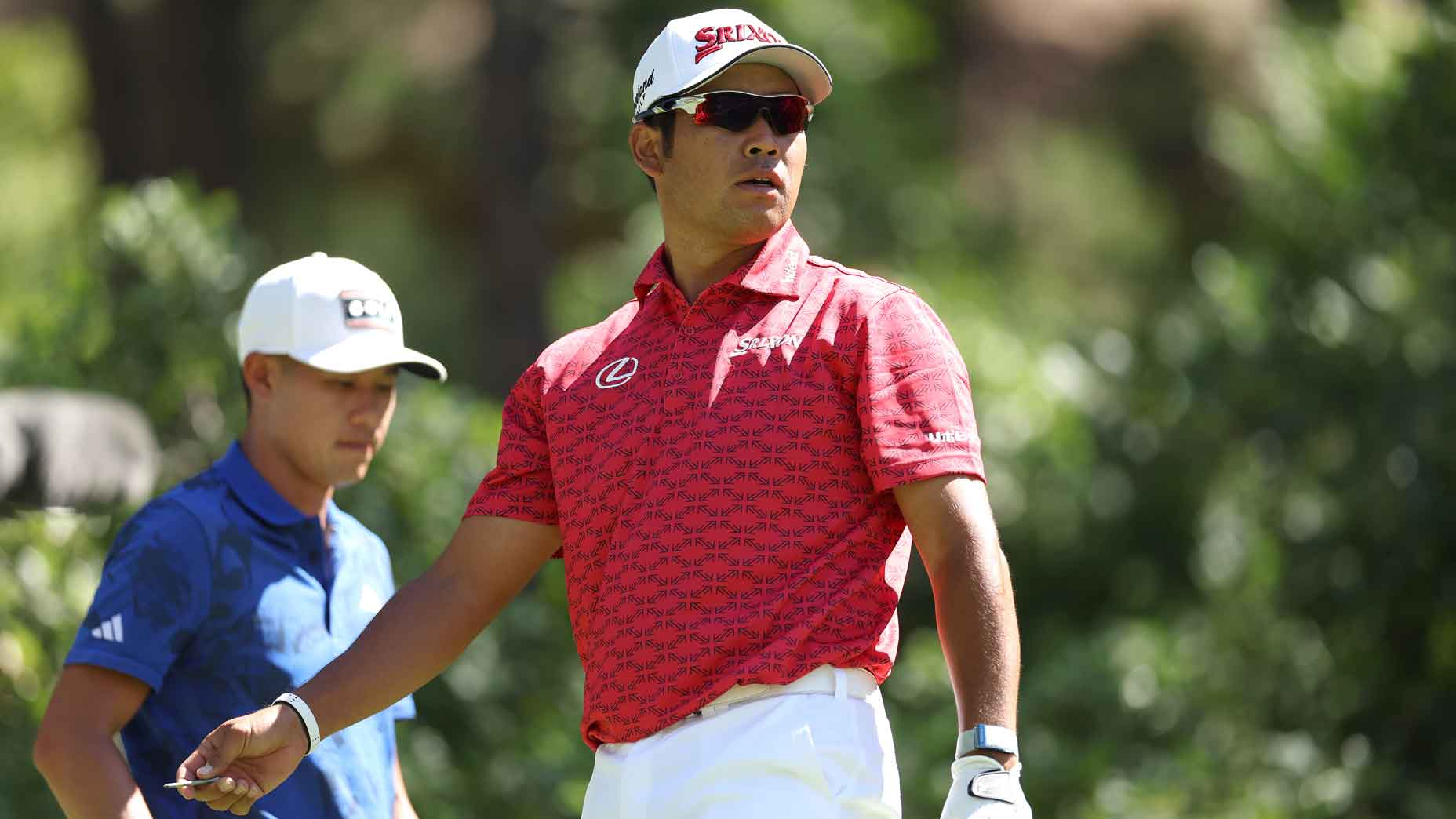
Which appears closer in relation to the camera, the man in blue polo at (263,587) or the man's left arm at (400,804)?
the man in blue polo at (263,587)

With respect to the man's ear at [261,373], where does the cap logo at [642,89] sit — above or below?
above

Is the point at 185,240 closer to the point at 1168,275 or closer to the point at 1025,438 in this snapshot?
the point at 1025,438

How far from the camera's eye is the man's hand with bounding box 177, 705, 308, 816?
305 centimetres

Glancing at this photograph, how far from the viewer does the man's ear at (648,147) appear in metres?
3.35

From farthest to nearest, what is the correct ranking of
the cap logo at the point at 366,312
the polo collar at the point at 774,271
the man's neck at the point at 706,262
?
the cap logo at the point at 366,312 < the man's neck at the point at 706,262 < the polo collar at the point at 774,271

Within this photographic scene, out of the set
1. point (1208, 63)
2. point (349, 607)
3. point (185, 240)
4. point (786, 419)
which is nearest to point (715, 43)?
point (786, 419)

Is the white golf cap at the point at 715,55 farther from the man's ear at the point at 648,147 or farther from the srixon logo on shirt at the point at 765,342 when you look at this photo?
the srixon logo on shirt at the point at 765,342

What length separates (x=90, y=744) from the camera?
3.22 m

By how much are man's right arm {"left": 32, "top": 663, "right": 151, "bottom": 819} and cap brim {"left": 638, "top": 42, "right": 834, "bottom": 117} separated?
1495mm

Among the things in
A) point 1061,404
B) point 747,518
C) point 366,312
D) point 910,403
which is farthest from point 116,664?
point 1061,404

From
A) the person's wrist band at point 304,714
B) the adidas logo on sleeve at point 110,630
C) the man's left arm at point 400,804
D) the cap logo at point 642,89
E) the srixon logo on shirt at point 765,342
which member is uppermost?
the cap logo at point 642,89

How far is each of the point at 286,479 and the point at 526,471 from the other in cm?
61

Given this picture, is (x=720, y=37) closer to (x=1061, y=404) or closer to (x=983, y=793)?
(x=983, y=793)

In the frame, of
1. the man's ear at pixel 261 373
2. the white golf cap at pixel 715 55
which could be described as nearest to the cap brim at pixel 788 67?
the white golf cap at pixel 715 55
